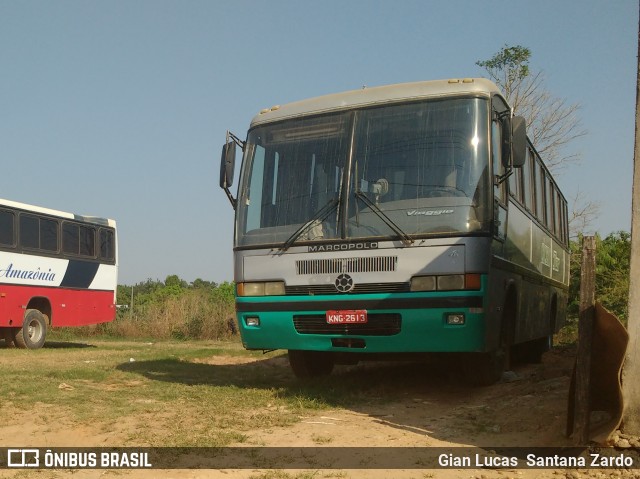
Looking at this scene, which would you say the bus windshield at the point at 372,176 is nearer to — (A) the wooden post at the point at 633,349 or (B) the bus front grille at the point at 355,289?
(B) the bus front grille at the point at 355,289

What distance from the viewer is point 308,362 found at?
Result: 10203 millimetres

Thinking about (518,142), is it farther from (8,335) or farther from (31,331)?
(8,335)

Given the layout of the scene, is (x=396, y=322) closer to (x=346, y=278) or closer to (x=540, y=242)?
(x=346, y=278)

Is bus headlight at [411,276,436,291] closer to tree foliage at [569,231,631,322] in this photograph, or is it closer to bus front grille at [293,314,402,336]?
bus front grille at [293,314,402,336]

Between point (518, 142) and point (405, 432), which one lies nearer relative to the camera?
point (405, 432)

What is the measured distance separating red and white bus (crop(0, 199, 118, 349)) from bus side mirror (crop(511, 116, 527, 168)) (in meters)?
13.3

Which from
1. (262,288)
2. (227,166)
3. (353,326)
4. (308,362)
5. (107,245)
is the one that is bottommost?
(308,362)

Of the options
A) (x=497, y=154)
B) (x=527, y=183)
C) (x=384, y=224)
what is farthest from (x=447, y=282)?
(x=527, y=183)

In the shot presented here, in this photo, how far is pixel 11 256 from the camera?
1806cm

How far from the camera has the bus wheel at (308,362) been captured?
10.1m

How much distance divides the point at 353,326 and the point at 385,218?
123 cm

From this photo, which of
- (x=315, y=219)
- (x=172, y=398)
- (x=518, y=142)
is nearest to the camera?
(x=518, y=142)

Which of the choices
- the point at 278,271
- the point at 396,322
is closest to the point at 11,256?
the point at 278,271

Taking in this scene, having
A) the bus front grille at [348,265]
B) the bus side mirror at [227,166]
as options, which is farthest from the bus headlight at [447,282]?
the bus side mirror at [227,166]
